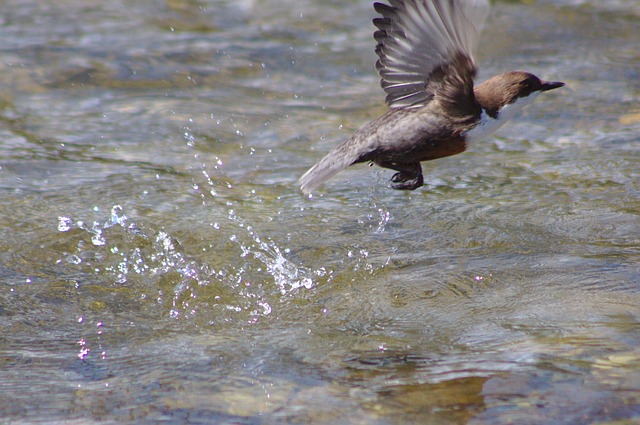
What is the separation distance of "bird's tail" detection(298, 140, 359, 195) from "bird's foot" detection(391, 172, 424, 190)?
1.18 feet

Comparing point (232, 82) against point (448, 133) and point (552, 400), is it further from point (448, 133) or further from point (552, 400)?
point (552, 400)

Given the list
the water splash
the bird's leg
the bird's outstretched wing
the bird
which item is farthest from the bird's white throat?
the water splash

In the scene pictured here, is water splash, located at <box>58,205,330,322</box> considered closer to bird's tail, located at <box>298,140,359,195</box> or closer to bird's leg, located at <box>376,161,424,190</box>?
bird's tail, located at <box>298,140,359,195</box>

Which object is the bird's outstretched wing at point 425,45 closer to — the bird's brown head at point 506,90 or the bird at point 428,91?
the bird at point 428,91

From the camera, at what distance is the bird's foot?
4957 mm

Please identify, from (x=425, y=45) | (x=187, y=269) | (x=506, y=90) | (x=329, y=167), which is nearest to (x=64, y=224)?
(x=187, y=269)

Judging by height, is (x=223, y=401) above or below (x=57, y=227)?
below

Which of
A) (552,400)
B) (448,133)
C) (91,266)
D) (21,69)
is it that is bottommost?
(552,400)

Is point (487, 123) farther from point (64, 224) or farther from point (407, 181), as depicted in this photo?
point (64, 224)

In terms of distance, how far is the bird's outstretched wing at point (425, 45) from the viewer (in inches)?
166

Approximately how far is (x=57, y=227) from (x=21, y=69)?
344 cm

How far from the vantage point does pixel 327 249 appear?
5074mm

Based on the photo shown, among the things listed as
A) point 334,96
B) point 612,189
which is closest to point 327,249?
point 612,189

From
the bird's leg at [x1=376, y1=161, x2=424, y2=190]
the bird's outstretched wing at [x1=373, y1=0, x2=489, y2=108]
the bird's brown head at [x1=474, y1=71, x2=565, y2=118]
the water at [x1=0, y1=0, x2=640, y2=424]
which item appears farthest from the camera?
the bird's leg at [x1=376, y1=161, x2=424, y2=190]
